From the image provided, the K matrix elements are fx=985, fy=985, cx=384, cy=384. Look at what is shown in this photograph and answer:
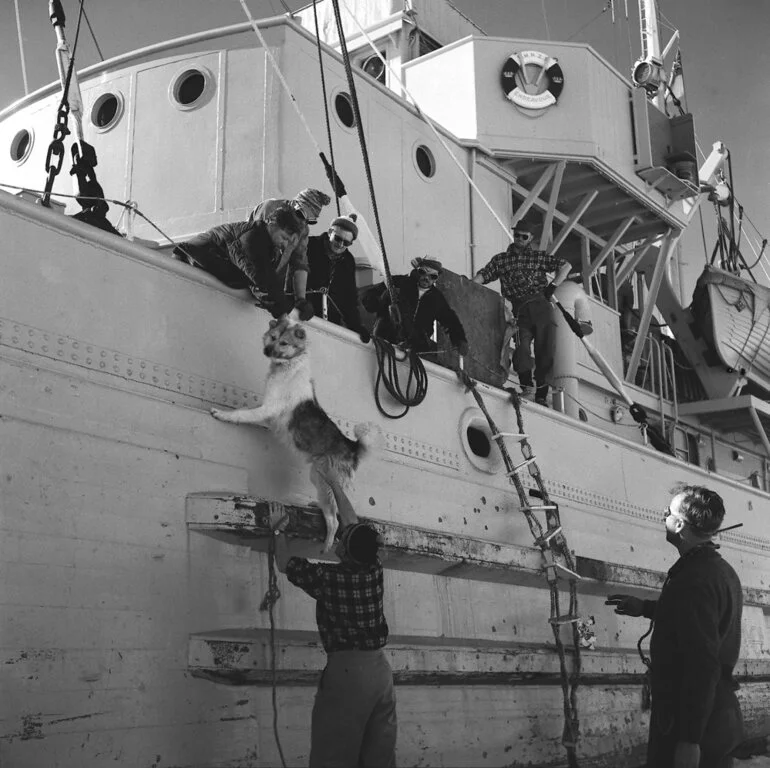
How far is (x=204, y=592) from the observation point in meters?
5.20

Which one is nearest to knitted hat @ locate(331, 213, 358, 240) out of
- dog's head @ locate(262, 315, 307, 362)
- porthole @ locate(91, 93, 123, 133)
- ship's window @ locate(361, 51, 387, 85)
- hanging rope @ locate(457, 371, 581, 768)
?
hanging rope @ locate(457, 371, 581, 768)

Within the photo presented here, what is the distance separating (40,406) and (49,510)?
0.50 m

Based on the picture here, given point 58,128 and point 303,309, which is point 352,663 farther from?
point 58,128

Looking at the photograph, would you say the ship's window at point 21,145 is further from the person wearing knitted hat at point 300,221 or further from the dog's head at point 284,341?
the dog's head at point 284,341

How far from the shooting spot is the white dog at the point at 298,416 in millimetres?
5555

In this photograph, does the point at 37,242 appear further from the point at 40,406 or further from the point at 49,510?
the point at 49,510

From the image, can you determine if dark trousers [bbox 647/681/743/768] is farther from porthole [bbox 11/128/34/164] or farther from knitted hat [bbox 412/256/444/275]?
porthole [bbox 11/128/34/164]

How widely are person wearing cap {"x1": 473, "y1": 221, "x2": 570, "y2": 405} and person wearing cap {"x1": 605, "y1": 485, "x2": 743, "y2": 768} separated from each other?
4966 mm

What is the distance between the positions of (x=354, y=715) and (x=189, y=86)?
640 centimetres

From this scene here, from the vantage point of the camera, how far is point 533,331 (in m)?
9.52

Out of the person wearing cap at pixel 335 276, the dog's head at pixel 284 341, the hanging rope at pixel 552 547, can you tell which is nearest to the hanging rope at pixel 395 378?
the person wearing cap at pixel 335 276

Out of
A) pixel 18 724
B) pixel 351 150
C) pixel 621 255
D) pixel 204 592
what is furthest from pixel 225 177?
pixel 621 255

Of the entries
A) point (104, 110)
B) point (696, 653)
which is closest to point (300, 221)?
point (696, 653)

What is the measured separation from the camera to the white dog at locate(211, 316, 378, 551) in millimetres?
5555
